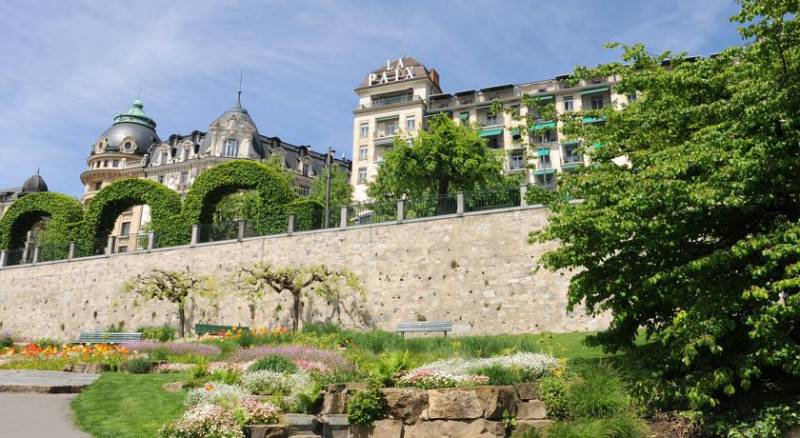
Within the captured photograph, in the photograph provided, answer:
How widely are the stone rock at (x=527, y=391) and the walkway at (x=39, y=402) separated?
21.5 ft

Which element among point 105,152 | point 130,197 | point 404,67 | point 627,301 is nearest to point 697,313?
point 627,301

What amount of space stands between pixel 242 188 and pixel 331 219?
6721 mm

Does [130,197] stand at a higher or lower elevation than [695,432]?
higher

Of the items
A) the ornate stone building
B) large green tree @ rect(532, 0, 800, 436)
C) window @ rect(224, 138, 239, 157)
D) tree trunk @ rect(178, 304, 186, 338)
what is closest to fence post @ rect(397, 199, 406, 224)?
tree trunk @ rect(178, 304, 186, 338)

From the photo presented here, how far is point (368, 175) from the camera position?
59156 mm

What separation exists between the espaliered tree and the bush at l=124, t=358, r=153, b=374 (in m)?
9.33

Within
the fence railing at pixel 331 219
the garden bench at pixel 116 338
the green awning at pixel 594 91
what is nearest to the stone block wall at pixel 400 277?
Result: the fence railing at pixel 331 219

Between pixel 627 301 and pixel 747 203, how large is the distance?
2305mm

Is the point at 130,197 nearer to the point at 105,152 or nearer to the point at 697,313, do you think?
the point at 697,313

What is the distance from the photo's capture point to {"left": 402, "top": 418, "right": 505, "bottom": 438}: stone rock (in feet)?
29.7

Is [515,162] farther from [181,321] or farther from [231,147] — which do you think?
[181,321]

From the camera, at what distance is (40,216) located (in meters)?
40.6

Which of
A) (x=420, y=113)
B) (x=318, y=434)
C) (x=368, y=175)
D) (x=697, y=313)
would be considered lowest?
(x=318, y=434)

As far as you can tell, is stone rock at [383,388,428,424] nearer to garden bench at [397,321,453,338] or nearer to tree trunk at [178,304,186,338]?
garden bench at [397,321,453,338]
